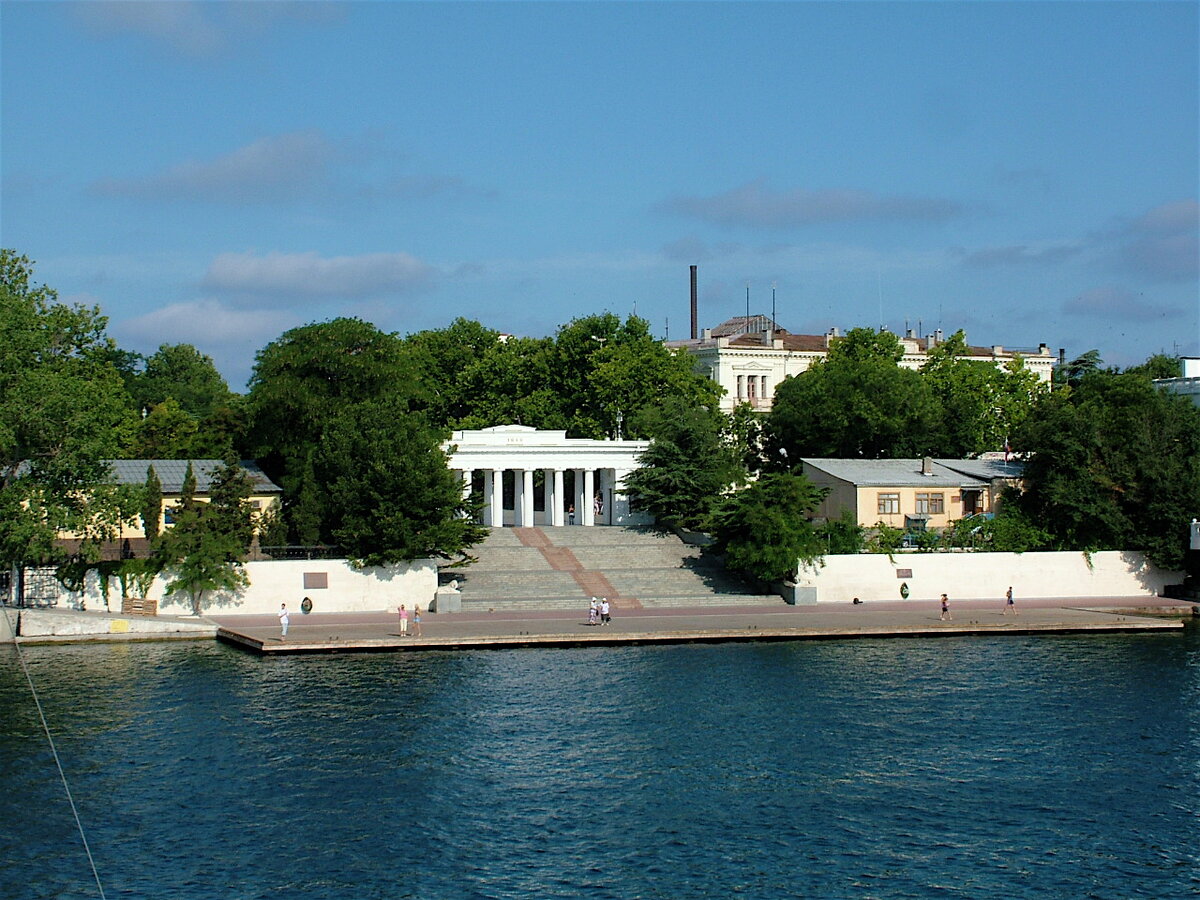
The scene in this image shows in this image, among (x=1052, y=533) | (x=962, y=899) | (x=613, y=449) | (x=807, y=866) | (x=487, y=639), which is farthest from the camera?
(x=613, y=449)

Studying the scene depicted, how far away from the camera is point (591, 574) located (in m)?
68.2

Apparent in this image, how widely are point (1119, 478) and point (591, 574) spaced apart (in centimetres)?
2497

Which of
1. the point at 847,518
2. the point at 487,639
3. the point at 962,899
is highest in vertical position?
the point at 847,518

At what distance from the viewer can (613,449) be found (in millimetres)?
82625

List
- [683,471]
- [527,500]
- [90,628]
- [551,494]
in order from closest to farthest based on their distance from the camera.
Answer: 1. [90,628]
2. [683,471]
3. [527,500]
4. [551,494]

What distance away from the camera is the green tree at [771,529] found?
64.2 meters

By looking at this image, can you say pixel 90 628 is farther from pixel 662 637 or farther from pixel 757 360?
pixel 757 360

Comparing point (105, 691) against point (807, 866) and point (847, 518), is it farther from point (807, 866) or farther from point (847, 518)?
point (847, 518)

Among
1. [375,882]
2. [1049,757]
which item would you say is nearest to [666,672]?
[1049,757]

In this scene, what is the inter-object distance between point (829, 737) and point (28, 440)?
33436 millimetres

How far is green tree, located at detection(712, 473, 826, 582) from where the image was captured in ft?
211

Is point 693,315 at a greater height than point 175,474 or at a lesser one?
greater

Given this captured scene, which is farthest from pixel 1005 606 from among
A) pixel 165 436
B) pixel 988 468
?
pixel 165 436

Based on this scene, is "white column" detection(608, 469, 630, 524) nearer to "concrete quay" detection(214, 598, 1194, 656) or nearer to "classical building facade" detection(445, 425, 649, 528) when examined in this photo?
"classical building facade" detection(445, 425, 649, 528)
